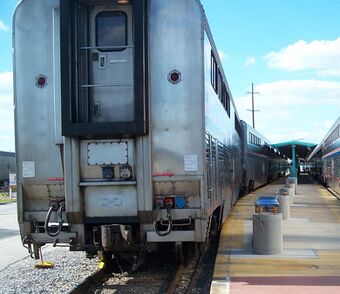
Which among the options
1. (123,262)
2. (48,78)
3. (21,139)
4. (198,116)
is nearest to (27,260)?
(123,262)

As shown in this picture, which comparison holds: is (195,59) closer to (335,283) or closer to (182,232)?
(182,232)

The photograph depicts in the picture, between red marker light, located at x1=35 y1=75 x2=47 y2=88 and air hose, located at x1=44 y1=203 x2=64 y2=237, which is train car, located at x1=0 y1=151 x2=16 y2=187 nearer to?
red marker light, located at x1=35 y1=75 x2=47 y2=88

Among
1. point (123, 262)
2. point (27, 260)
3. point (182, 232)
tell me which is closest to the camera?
point (182, 232)

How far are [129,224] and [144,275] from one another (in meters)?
1.80

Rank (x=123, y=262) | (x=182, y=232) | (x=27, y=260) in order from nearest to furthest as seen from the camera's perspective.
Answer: (x=182, y=232)
(x=123, y=262)
(x=27, y=260)

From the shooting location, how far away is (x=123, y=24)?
6559mm

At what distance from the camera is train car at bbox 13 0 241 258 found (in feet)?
20.6

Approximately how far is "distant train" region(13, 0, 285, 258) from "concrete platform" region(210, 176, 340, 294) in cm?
103

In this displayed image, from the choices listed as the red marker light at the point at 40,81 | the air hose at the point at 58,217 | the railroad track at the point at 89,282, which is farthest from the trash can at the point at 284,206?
the red marker light at the point at 40,81

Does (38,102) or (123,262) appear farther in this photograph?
(123,262)

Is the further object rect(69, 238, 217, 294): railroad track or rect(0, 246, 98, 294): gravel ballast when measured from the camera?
rect(0, 246, 98, 294): gravel ballast

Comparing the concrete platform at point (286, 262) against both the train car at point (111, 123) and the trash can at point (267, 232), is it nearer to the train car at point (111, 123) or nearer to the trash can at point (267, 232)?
the trash can at point (267, 232)

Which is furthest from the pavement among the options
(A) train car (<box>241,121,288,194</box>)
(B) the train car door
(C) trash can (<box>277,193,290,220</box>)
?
(A) train car (<box>241,121,288,194</box>)

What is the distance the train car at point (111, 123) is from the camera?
20.6ft
